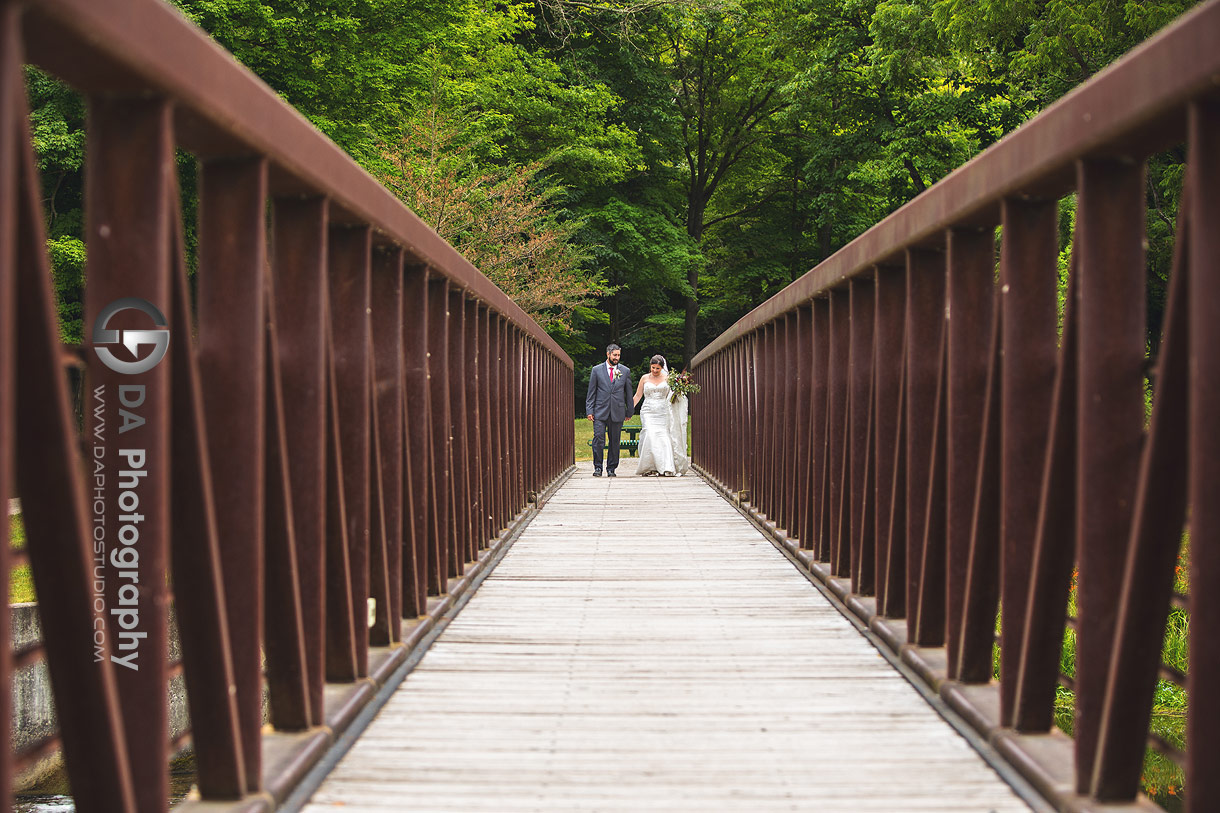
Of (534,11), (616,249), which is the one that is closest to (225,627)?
(616,249)

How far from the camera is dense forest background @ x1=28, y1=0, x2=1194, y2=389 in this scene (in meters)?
20.0

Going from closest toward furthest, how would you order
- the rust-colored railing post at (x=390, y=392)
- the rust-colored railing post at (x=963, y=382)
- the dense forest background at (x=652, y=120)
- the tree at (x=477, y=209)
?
the rust-colored railing post at (x=963, y=382) < the rust-colored railing post at (x=390, y=392) < the tree at (x=477, y=209) < the dense forest background at (x=652, y=120)

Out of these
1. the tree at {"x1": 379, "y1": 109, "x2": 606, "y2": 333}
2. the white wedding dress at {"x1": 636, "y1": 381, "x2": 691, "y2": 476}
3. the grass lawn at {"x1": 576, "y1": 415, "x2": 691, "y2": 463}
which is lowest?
the grass lawn at {"x1": 576, "y1": 415, "x2": 691, "y2": 463}

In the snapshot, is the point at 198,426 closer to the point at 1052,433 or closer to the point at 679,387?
the point at 1052,433

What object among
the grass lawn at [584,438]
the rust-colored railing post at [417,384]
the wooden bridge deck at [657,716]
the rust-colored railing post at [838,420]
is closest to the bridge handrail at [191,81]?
the rust-colored railing post at [417,384]

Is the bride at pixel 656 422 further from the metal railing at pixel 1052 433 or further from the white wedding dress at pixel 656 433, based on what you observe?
the metal railing at pixel 1052 433

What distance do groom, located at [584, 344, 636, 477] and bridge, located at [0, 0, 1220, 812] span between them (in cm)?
1035

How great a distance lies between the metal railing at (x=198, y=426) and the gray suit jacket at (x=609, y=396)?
11727mm

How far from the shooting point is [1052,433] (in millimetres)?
2953

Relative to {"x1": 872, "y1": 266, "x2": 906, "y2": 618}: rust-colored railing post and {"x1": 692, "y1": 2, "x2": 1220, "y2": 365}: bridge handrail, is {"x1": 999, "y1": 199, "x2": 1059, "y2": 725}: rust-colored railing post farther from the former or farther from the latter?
{"x1": 872, "y1": 266, "x2": 906, "y2": 618}: rust-colored railing post

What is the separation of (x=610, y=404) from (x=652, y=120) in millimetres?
19082

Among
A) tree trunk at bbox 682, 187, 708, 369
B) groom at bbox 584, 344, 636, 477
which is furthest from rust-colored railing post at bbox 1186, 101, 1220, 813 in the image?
tree trunk at bbox 682, 187, 708, 369

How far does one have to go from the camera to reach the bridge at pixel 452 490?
2.07 metres

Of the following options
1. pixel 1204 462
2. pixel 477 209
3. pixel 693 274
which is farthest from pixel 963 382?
pixel 693 274
